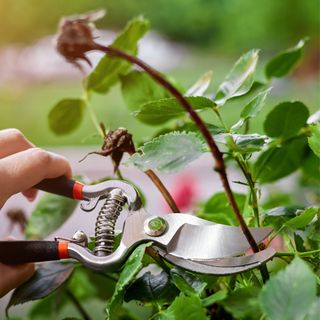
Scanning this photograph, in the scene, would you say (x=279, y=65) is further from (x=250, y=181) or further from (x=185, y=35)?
(x=185, y=35)

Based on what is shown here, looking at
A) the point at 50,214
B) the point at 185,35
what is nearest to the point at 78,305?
the point at 50,214

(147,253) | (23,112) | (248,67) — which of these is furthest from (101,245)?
(23,112)

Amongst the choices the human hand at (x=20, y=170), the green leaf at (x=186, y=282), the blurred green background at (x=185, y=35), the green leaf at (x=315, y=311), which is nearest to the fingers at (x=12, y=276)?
the human hand at (x=20, y=170)

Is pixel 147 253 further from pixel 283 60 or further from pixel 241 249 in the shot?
pixel 283 60

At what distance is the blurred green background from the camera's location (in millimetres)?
3102

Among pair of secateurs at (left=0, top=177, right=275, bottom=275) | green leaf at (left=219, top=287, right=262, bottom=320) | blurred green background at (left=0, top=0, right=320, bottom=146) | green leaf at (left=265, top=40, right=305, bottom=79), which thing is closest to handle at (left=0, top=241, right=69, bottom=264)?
pair of secateurs at (left=0, top=177, right=275, bottom=275)

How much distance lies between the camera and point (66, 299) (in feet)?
1.68

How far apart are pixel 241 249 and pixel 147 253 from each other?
58 millimetres

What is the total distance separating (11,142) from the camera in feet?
1.26

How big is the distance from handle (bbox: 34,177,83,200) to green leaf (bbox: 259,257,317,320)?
17 centimetres

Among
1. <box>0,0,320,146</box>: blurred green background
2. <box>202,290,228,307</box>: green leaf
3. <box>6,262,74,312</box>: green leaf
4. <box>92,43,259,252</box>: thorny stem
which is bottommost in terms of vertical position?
<box>0,0,320,146</box>: blurred green background

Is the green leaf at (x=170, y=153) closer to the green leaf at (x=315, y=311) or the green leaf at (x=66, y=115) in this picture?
the green leaf at (x=315, y=311)

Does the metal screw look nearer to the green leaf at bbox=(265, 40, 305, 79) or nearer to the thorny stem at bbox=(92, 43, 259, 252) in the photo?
the thorny stem at bbox=(92, 43, 259, 252)

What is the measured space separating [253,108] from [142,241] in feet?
Answer: 0.30
